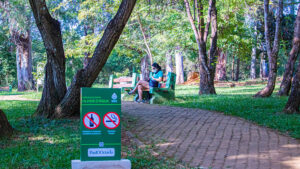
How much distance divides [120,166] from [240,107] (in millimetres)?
7070

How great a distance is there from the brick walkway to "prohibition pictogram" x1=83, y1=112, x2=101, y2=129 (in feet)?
5.34

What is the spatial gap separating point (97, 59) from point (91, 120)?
12.6ft

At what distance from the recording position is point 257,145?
19.0 feet

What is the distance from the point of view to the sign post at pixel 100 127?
402 cm

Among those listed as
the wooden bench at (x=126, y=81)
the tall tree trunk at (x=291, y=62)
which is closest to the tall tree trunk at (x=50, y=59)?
the wooden bench at (x=126, y=81)

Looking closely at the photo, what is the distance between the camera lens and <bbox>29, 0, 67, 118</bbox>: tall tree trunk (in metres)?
7.80

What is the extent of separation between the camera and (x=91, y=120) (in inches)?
159

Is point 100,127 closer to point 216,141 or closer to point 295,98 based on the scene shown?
point 216,141

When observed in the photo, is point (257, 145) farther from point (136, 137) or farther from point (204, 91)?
point (204, 91)

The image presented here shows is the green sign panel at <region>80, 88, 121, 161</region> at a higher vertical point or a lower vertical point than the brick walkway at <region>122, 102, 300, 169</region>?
higher

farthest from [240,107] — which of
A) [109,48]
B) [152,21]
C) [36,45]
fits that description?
[36,45]

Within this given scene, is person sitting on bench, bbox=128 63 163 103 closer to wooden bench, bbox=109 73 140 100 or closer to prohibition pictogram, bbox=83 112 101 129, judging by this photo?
wooden bench, bbox=109 73 140 100

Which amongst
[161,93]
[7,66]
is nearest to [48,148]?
[161,93]

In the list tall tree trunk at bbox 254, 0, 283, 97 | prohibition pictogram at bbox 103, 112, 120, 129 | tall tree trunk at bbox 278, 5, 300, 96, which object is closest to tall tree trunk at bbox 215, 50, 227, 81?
tall tree trunk at bbox 278, 5, 300, 96
